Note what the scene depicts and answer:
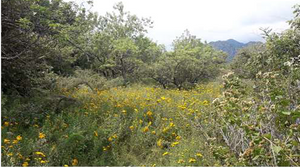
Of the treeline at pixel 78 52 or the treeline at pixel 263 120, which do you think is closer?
the treeline at pixel 263 120

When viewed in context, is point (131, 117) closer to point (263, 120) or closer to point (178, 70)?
point (263, 120)

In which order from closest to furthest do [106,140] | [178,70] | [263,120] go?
[263,120]
[106,140]
[178,70]

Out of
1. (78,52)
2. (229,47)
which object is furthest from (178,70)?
(229,47)

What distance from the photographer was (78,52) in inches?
491

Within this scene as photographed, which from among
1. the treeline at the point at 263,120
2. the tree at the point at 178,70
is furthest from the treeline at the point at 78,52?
the treeline at the point at 263,120

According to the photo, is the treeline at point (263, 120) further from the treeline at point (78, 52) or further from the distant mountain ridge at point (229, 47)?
the distant mountain ridge at point (229, 47)

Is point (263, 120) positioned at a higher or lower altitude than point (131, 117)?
higher

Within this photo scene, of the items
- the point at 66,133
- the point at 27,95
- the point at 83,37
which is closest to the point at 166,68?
the point at 83,37

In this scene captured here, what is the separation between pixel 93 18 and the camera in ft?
51.6

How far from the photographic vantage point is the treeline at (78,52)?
454 centimetres

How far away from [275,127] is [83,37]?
10891mm

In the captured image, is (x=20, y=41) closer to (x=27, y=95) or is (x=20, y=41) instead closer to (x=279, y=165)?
(x=27, y=95)

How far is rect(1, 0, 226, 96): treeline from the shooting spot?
4543 mm

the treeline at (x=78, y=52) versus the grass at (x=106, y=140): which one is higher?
the treeline at (x=78, y=52)
